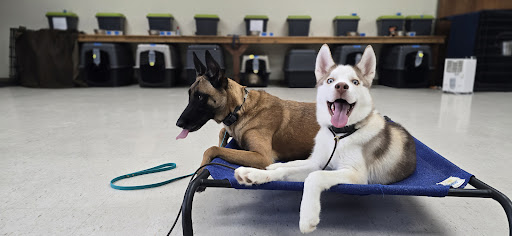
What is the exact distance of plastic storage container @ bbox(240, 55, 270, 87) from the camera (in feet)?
18.7

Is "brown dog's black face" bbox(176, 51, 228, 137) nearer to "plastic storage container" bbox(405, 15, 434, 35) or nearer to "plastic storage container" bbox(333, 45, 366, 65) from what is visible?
"plastic storage container" bbox(333, 45, 366, 65)

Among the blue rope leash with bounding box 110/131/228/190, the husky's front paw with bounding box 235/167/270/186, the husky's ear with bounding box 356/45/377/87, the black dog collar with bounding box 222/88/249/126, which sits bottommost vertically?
the blue rope leash with bounding box 110/131/228/190

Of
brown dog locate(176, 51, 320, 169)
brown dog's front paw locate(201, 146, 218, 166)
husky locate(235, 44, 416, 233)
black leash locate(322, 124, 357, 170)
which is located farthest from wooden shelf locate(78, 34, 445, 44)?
black leash locate(322, 124, 357, 170)

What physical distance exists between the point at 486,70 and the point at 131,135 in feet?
18.8

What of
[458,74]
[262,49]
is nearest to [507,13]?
[458,74]

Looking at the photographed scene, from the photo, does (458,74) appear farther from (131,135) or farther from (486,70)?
(131,135)

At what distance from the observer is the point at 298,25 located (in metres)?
6.03

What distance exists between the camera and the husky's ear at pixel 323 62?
1194mm

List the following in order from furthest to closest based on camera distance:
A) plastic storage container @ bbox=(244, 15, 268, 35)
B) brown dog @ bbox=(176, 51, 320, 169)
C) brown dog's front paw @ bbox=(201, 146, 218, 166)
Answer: plastic storage container @ bbox=(244, 15, 268, 35) → brown dog @ bbox=(176, 51, 320, 169) → brown dog's front paw @ bbox=(201, 146, 218, 166)

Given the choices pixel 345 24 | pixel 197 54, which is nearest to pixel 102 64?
pixel 197 54

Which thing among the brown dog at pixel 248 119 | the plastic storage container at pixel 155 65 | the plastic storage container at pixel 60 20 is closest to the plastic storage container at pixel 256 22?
the plastic storage container at pixel 155 65

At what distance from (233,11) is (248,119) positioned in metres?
5.22

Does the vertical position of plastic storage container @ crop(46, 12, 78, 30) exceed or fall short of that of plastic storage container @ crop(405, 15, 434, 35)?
it falls short

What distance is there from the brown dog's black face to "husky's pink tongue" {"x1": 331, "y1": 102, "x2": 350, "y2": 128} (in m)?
0.60
